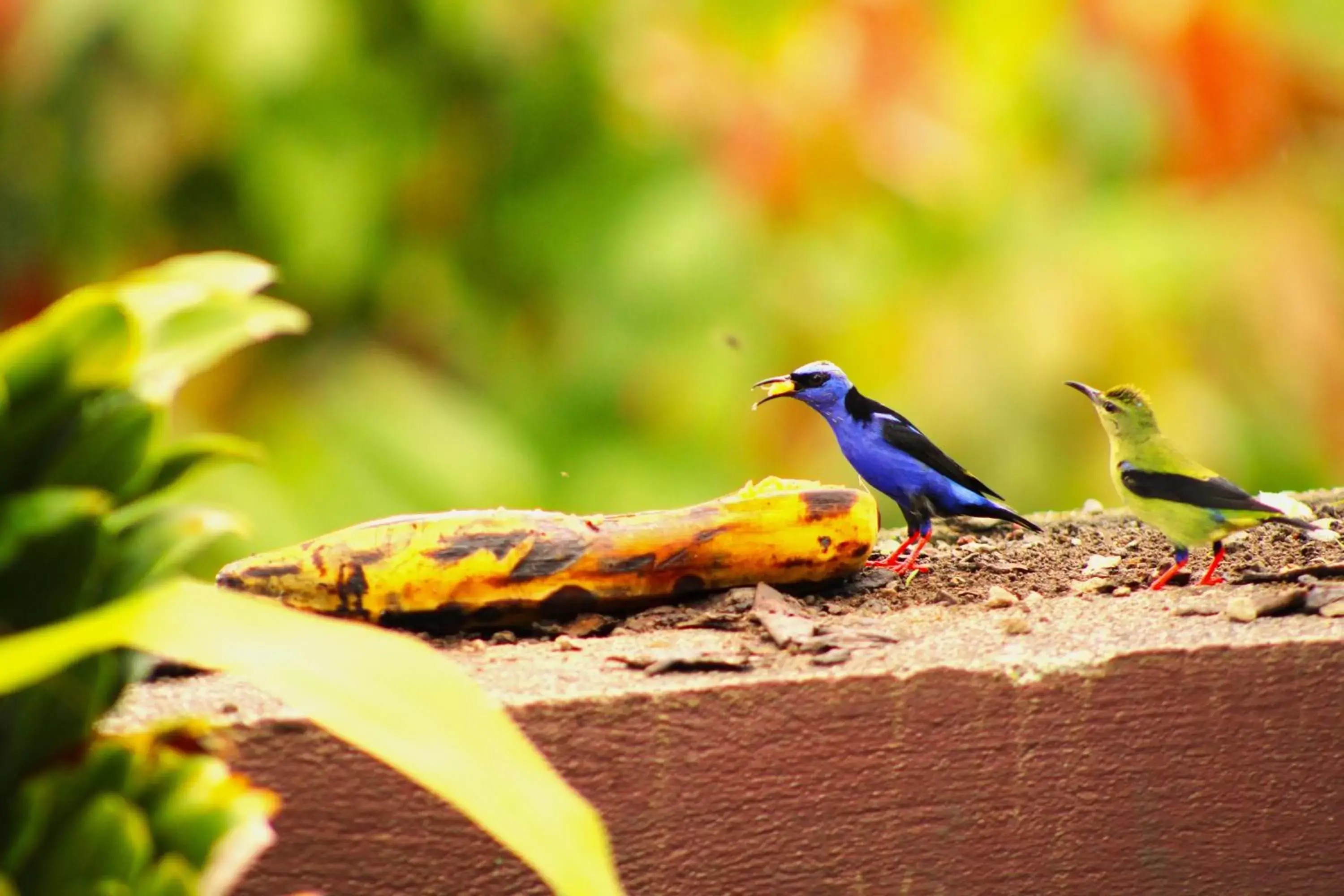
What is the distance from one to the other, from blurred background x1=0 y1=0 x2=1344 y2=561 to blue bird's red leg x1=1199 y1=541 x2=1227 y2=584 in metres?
0.88

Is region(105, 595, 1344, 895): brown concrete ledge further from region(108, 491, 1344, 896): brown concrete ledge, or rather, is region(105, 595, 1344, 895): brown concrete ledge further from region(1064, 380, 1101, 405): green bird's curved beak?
region(1064, 380, 1101, 405): green bird's curved beak

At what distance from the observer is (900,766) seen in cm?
74

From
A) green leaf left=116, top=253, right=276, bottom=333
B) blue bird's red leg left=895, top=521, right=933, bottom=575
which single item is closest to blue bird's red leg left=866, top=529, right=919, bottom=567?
blue bird's red leg left=895, top=521, right=933, bottom=575

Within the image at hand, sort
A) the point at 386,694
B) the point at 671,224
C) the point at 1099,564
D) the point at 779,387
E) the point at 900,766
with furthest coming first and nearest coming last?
the point at 671,224 < the point at 1099,564 < the point at 779,387 < the point at 900,766 < the point at 386,694

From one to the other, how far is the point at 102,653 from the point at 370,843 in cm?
23

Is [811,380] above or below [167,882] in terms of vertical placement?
above

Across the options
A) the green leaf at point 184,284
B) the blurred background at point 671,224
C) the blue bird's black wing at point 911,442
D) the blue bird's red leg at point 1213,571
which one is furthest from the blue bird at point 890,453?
the blurred background at point 671,224

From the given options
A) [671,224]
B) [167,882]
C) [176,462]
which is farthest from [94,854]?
[671,224]

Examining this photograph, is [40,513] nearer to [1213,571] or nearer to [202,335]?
[202,335]

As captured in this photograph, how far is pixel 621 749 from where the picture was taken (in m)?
0.72

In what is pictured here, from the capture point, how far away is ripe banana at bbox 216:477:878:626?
79 centimetres

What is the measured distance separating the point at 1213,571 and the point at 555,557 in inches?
14.3

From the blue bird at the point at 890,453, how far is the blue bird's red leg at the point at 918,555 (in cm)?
2

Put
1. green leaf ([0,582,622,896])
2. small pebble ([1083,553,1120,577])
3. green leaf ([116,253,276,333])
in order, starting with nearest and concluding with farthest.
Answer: green leaf ([0,582,622,896]), green leaf ([116,253,276,333]), small pebble ([1083,553,1120,577])
